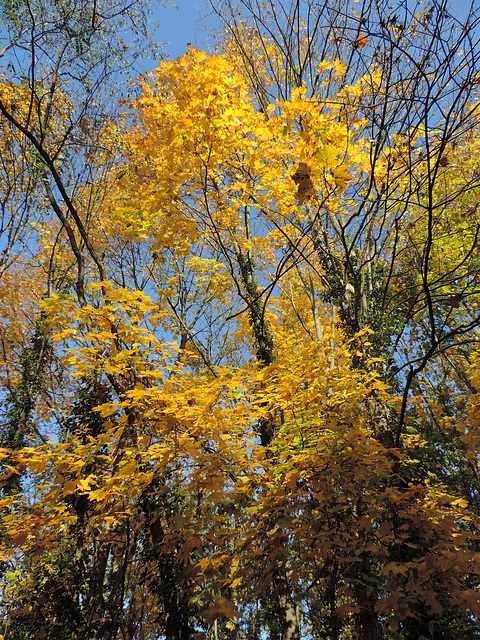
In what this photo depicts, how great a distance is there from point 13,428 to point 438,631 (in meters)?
7.91

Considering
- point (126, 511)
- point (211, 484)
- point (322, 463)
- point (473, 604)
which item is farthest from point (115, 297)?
point (473, 604)

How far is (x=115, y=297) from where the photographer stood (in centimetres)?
254

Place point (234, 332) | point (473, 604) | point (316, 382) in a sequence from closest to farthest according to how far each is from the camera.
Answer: point (473, 604) → point (316, 382) → point (234, 332)

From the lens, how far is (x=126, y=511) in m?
2.59

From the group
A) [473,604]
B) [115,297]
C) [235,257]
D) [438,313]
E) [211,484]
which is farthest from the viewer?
[438,313]

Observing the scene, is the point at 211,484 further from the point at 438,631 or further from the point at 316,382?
the point at 438,631

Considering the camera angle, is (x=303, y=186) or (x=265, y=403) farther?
(x=265, y=403)

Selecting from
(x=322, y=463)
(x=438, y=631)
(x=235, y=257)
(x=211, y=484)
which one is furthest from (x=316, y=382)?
(x=235, y=257)

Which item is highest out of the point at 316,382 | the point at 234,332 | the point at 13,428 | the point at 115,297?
the point at 234,332

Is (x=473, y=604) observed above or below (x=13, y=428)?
below

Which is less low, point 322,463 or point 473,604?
point 322,463

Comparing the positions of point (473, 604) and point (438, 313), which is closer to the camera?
point (473, 604)

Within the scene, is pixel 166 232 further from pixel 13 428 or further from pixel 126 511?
pixel 13 428

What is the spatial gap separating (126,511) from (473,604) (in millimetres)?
2267
